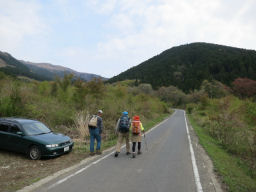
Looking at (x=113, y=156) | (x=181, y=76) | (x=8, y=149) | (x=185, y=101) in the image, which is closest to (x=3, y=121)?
(x=8, y=149)

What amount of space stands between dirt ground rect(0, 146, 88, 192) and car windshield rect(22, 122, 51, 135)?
3.45 feet

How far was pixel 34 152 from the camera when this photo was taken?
775cm

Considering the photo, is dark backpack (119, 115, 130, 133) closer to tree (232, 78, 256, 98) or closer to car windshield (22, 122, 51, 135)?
car windshield (22, 122, 51, 135)

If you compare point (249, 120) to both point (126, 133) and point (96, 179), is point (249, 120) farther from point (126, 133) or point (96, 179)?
point (96, 179)

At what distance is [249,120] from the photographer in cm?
1212

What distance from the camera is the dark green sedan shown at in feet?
25.2

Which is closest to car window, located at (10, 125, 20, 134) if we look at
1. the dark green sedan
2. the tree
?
the dark green sedan

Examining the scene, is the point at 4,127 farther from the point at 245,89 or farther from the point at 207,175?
A: the point at 245,89

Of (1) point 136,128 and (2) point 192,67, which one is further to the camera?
(2) point 192,67

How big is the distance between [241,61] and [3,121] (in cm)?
9530

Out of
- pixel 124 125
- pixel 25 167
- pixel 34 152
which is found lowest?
pixel 25 167

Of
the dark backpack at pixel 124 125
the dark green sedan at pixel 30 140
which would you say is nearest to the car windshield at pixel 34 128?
the dark green sedan at pixel 30 140

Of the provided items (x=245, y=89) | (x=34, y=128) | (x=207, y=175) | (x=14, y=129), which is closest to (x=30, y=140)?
(x=34, y=128)

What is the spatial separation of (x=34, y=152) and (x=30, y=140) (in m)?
0.49
